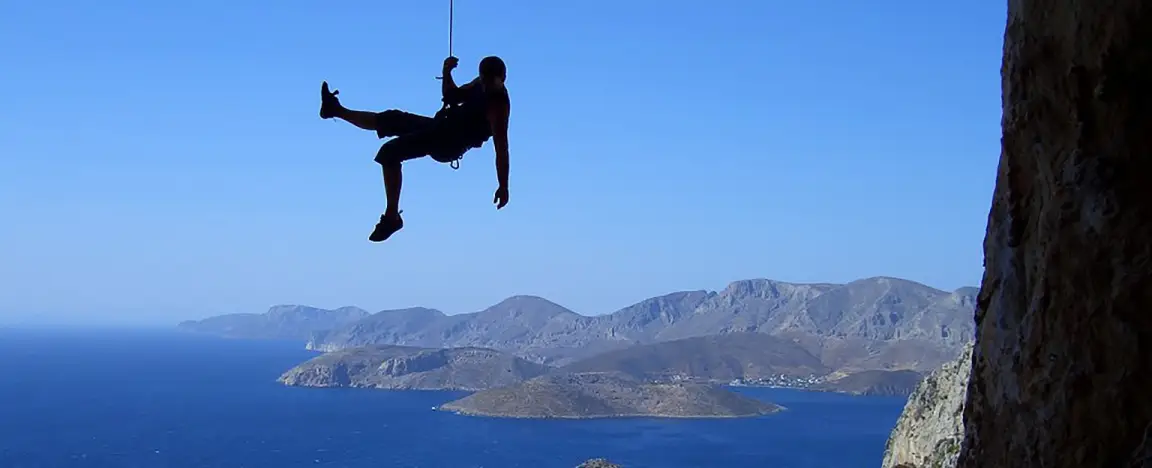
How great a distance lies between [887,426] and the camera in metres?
126

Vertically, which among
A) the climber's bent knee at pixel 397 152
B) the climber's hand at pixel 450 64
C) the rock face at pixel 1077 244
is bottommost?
the rock face at pixel 1077 244

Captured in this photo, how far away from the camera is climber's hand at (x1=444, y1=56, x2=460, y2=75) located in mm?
6762

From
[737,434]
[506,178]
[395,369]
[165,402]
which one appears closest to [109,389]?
[165,402]

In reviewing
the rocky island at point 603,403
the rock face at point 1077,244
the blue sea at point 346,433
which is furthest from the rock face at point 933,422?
the rocky island at point 603,403

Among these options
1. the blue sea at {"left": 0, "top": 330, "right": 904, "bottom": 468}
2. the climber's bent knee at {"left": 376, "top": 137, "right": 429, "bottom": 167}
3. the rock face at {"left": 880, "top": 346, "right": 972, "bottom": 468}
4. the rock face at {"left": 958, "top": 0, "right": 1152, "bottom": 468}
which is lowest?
the blue sea at {"left": 0, "top": 330, "right": 904, "bottom": 468}

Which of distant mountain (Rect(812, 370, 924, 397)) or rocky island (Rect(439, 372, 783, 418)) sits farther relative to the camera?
distant mountain (Rect(812, 370, 924, 397))

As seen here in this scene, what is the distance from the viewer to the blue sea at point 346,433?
302 feet

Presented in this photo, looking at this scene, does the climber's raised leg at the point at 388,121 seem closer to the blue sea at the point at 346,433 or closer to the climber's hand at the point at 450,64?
the climber's hand at the point at 450,64

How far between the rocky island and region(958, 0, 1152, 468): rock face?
448 feet

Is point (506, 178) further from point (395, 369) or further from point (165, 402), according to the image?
point (395, 369)

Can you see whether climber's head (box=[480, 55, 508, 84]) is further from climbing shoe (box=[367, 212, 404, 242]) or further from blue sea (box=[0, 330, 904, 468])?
blue sea (box=[0, 330, 904, 468])

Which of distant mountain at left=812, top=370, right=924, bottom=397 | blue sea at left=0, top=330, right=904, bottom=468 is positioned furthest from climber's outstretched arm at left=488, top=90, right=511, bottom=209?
distant mountain at left=812, top=370, right=924, bottom=397

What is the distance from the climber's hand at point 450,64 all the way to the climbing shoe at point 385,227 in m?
1.04

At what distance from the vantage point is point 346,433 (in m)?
112
